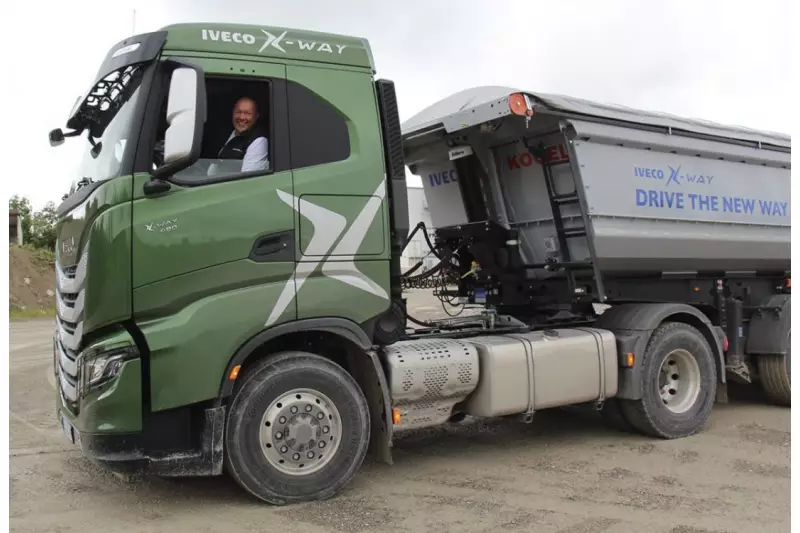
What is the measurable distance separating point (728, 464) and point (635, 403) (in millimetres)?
993

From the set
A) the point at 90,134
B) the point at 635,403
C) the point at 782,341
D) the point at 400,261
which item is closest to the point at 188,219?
the point at 90,134

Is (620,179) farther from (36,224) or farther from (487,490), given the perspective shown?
(36,224)

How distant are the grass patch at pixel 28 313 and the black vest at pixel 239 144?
24.7m

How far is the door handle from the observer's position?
4.73 m

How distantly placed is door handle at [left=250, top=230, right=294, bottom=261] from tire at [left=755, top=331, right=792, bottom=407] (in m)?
6.00

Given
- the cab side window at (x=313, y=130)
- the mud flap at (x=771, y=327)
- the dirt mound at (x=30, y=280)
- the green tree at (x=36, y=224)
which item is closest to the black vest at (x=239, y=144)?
the cab side window at (x=313, y=130)

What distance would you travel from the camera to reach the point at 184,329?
14.7 feet

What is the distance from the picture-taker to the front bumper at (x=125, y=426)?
4391mm

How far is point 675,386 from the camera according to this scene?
23.0 ft

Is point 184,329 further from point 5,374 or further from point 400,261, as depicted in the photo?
point 400,261

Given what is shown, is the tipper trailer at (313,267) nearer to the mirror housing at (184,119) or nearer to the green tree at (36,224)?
the mirror housing at (184,119)

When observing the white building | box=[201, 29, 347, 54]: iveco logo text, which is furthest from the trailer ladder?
box=[201, 29, 347, 54]: iveco logo text

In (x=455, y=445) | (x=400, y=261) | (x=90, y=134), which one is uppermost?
(x=90, y=134)

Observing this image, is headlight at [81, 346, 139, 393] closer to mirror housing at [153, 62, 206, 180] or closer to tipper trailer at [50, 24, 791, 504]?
tipper trailer at [50, 24, 791, 504]
